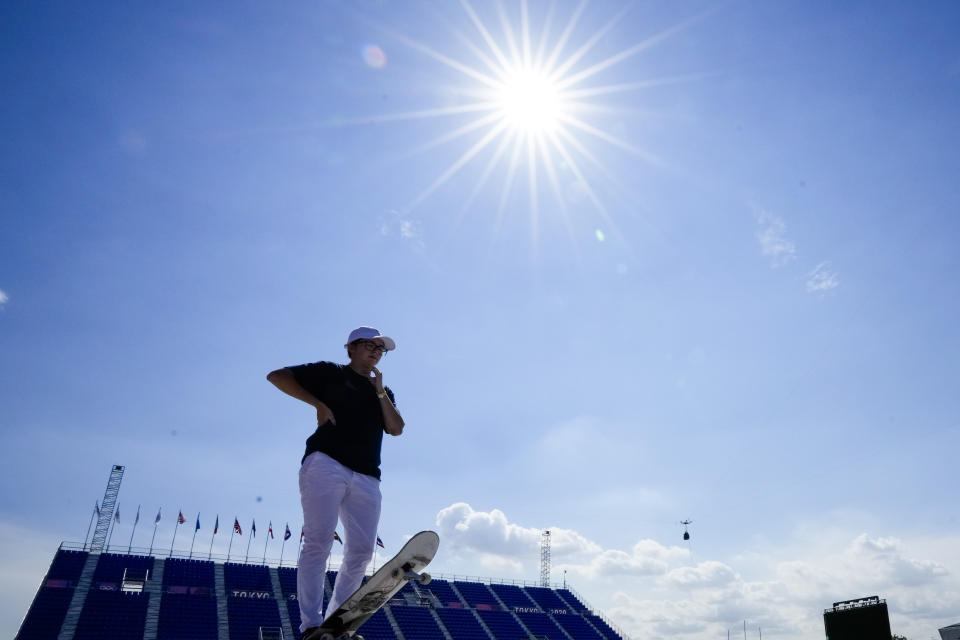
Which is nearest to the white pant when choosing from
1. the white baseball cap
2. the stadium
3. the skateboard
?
the skateboard

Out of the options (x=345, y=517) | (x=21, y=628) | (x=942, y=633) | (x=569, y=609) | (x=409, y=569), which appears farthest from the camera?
(x=569, y=609)

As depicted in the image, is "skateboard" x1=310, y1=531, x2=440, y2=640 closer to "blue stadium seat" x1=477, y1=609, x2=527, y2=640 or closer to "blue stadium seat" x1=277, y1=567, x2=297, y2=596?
"blue stadium seat" x1=277, y1=567, x2=297, y2=596

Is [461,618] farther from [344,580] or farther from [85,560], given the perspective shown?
[344,580]

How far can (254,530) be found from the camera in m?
55.2

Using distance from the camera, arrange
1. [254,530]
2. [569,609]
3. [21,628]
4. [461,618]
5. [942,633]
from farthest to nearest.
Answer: [569,609]
[254,530]
[461,618]
[21,628]
[942,633]

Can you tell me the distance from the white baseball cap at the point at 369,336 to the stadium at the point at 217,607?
43.3 m

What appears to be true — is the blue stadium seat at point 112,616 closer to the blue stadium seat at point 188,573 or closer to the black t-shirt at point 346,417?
the blue stadium seat at point 188,573

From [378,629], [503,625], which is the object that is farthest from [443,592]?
[378,629]

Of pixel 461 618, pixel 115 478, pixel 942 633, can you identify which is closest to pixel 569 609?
pixel 461 618

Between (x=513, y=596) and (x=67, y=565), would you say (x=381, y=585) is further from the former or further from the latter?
(x=513, y=596)

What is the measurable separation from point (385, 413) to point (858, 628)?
5.85 metres

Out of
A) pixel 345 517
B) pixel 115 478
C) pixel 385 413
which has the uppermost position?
pixel 115 478

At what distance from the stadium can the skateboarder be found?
4292 cm

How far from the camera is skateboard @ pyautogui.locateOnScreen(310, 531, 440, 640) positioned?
13.0 feet
